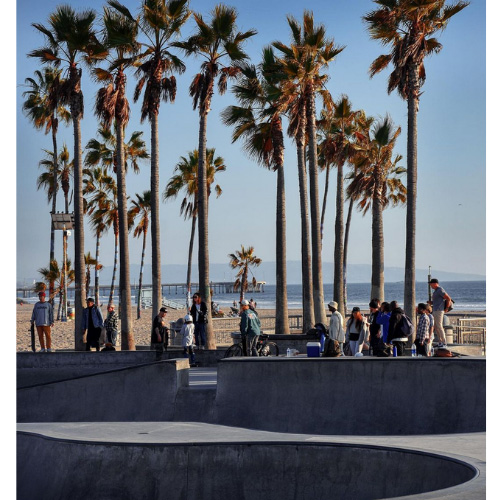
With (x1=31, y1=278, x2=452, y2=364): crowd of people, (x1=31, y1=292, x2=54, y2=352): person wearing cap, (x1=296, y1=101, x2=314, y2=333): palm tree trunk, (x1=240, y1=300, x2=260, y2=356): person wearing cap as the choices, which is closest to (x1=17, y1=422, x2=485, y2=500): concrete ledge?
(x1=31, y1=278, x2=452, y2=364): crowd of people

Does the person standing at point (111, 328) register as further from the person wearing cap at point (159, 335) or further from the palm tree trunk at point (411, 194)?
the palm tree trunk at point (411, 194)

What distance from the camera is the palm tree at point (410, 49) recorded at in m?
25.2

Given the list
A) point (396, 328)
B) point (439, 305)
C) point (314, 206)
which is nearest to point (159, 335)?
point (396, 328)

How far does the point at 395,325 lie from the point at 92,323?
8.81m

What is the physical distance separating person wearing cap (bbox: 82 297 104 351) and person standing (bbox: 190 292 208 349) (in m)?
2.55

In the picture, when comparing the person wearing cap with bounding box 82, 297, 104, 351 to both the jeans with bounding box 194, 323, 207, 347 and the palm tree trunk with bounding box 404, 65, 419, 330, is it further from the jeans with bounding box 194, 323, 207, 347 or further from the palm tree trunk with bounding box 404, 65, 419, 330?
the palm tree trunk with bounding box 404, 65, 419, 330

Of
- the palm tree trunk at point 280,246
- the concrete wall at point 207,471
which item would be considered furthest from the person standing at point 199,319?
the concrete wall at point 207,471

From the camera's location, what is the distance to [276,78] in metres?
29.5

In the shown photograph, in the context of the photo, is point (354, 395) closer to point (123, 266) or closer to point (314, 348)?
point (314, 348)

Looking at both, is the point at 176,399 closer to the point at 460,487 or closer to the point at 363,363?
the point at 363,363

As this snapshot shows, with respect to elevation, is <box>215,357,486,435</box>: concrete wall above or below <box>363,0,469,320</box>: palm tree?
below

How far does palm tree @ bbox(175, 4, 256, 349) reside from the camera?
2672cm

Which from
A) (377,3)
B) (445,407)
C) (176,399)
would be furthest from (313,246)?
(445,407)
